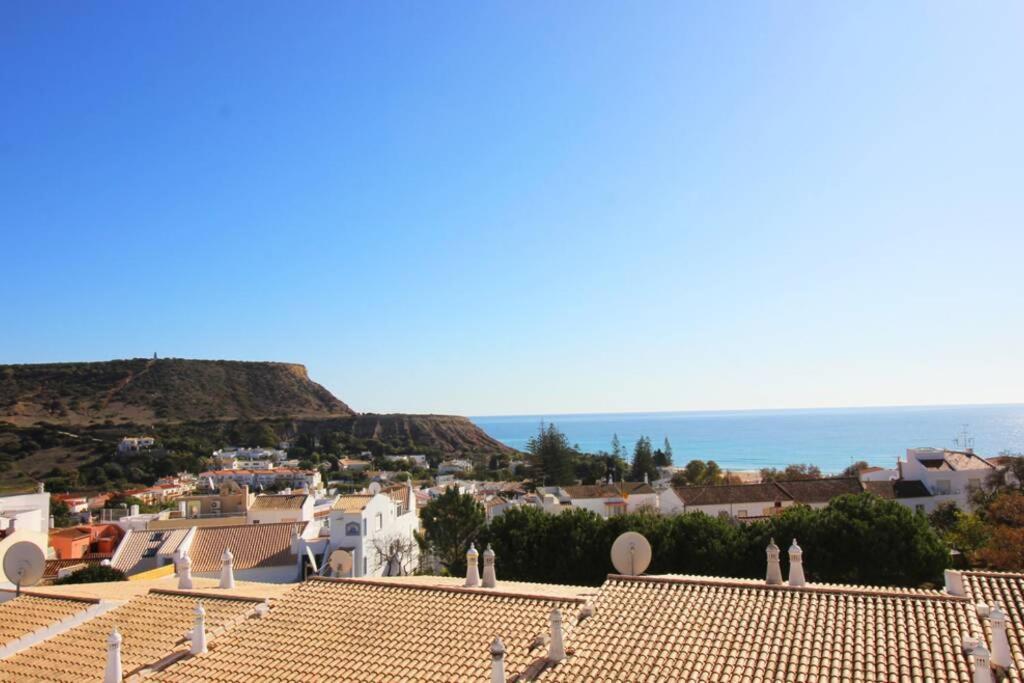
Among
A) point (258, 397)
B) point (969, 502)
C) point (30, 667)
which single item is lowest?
point (969, 502)

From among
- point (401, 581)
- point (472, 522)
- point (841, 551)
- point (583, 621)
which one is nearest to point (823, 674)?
point (583, 621)

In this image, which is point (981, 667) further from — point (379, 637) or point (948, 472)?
point (948, 472)

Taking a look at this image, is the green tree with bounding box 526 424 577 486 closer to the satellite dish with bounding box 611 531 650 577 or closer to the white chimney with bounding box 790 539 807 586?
the satellite dish with bounding box 611 531 650 577

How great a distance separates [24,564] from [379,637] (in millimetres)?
8823

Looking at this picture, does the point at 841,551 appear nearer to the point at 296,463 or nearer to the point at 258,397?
the point at 296,463

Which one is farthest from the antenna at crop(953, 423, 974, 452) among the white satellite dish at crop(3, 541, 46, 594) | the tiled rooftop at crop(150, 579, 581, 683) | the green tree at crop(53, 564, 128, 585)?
the white satellite dish at crop(3, 541, 46, 594)

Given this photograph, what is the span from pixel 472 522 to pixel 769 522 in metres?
12.6

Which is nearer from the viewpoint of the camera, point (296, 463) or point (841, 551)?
point (841, 551)

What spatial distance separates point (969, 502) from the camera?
40938 mm

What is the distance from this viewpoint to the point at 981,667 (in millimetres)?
7742

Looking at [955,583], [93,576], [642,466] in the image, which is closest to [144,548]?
[93,576]

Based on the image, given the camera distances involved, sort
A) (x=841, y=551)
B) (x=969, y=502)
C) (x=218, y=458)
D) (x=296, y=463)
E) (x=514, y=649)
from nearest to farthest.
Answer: (x=514, y=649), (x=841, y=551), (x=969, y=502), (x=218, y=458), (x=296, y=463)

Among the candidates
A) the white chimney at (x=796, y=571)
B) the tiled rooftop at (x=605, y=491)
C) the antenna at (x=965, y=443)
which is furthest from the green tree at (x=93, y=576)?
the antenna at (x=965, y=443)

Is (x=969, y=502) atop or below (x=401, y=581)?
below
